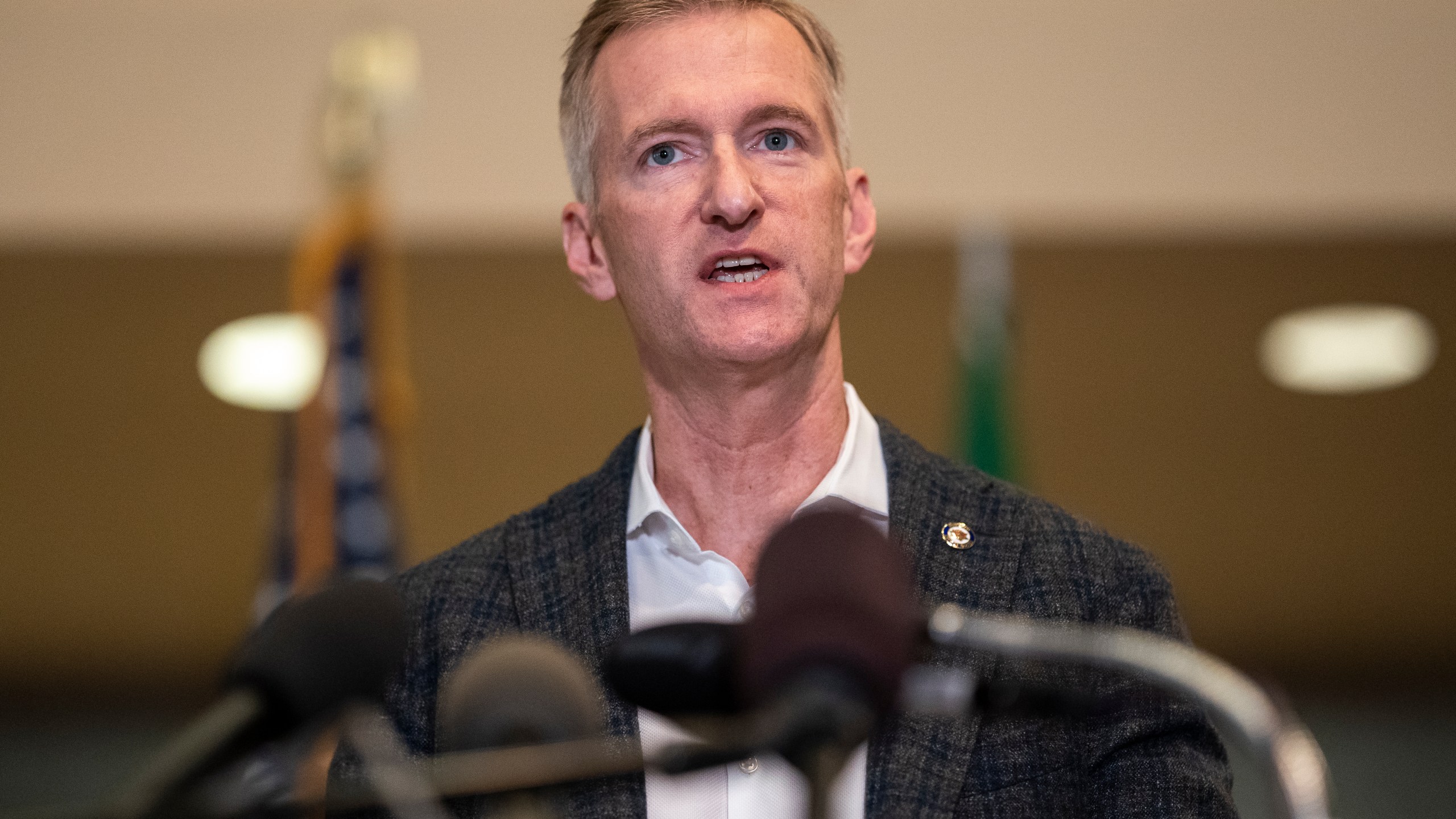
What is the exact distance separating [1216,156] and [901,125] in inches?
46.5

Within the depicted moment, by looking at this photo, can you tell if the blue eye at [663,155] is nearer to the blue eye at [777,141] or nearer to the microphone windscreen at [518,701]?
the blue eye at [777,141]

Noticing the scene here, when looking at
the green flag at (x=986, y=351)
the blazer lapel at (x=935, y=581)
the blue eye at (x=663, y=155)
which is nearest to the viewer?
the blazer lapel at (x=935, y=581)

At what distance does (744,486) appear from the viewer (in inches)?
68.1

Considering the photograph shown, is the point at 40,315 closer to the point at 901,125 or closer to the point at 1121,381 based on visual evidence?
the point at 901,125

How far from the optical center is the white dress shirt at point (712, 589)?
1496 mm

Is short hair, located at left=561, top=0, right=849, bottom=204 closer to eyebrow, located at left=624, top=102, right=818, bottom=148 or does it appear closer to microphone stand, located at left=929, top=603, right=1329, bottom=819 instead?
eyebrow, located at left=624, top=102, right=818, bottom=148

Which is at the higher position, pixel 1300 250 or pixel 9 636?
pixel 1300 250

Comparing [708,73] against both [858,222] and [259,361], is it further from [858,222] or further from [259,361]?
[259,361]

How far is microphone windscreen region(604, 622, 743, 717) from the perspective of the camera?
0.78 m

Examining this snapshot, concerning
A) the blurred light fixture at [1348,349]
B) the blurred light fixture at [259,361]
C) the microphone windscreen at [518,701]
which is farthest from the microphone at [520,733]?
the blurred light fixture at [1348,349]

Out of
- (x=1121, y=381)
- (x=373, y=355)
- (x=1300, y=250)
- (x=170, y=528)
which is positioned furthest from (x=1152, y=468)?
(x=170, y=528)

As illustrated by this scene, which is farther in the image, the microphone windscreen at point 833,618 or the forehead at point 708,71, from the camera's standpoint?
the forehead at point 708,71

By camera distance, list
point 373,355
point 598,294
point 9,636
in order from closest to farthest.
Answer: point 598,294 → point 373,355 → point 9,636

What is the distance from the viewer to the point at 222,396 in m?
5.00
